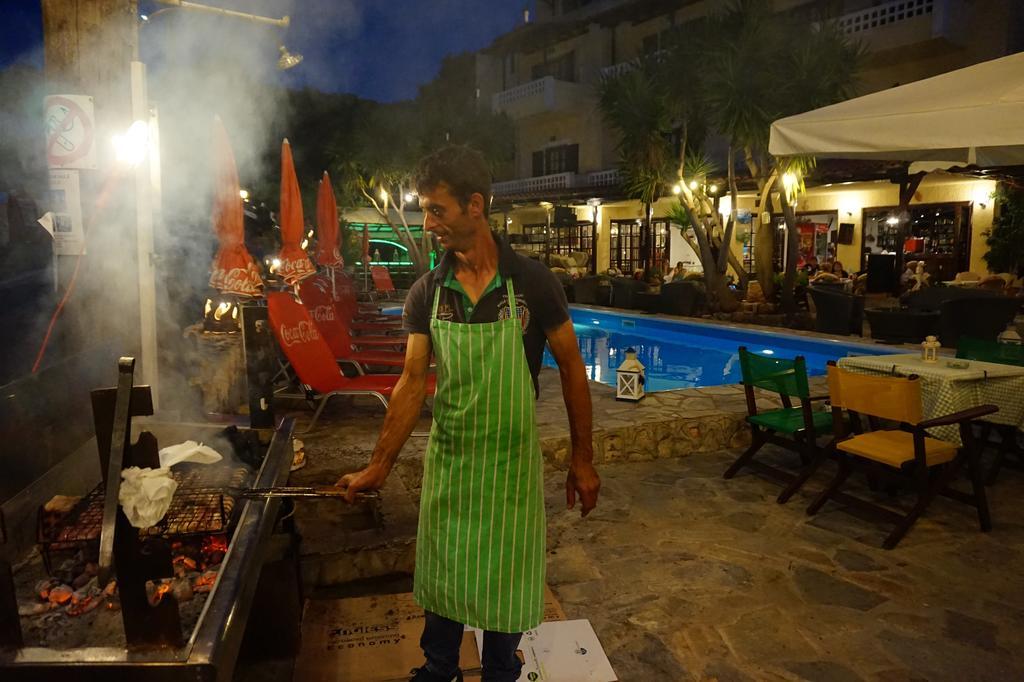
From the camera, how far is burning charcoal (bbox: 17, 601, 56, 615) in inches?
90.9

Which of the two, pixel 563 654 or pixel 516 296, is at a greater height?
pixel 516 296

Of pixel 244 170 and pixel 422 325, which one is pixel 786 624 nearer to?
pixel 422 325

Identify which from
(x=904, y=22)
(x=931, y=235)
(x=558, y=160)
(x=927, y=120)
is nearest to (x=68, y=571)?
(x=927, y=120)

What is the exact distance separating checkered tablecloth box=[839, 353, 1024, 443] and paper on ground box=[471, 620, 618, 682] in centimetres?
315

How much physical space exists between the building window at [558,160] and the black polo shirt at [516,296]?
28406 millimetres

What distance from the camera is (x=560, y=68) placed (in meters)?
31.7

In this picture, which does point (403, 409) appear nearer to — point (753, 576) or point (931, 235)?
point (753, 576)

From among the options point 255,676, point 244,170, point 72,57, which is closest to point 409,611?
point 255,676

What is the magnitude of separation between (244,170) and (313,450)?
22803 millimetres

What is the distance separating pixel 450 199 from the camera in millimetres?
2232

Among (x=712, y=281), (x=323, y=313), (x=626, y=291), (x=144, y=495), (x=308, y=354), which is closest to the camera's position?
(x=144, y=495)

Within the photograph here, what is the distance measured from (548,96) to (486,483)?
28926 mm

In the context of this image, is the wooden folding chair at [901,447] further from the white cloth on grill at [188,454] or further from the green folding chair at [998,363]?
the white cloth on grill at [188,454]

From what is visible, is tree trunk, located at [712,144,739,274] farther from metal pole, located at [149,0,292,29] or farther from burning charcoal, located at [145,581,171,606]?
burning charcoal, located at [145,581,171,606]
